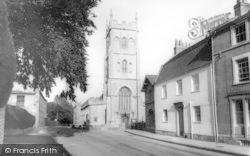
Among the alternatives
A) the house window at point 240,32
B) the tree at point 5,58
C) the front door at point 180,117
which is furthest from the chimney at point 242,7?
the tree at point 5,58

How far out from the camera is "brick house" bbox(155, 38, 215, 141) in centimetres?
2110

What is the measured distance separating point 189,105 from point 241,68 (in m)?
6.73

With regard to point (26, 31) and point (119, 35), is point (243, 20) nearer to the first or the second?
point (26, 31)

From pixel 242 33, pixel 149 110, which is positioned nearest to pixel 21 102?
pixel 149 110

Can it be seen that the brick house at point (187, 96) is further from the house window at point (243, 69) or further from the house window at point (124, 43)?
the house window at point (124, 43)

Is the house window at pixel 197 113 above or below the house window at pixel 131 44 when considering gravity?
below

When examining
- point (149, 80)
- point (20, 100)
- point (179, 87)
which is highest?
point (149, 80)

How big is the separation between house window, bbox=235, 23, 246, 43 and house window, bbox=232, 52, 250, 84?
1.28 metres

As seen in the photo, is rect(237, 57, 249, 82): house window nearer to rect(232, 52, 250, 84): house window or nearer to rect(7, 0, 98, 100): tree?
rect(232, 52, 250, 84): house window

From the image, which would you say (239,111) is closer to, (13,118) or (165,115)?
(165,115)

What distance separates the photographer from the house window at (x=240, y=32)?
17.9 metres

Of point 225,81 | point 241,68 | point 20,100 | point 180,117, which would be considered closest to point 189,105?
point 180,117

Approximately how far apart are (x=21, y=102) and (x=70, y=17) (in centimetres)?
3131

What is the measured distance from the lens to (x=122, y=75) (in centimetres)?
6388
